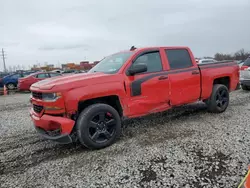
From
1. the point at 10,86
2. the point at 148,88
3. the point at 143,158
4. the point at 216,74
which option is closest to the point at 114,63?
the point at 148,88

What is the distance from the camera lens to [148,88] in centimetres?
458

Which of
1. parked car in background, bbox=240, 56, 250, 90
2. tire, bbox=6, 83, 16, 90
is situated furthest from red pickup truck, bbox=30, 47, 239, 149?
tire, bbox=6, 83, 16, 90

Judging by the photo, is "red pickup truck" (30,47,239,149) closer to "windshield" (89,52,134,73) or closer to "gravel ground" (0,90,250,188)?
"windshield" (89,52,134,73)

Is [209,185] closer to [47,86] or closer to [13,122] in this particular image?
[47,86]

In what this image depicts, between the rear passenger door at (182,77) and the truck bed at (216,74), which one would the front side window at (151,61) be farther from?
the truck bed at (216,74)

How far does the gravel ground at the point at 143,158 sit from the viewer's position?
3.00 metres

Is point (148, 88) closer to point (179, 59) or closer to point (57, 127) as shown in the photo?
point (179, 59)

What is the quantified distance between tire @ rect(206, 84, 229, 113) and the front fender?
3002 millimetres

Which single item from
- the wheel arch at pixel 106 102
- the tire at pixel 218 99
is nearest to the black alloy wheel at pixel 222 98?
the tire at pixel 218 99

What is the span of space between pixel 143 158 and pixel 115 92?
135cm

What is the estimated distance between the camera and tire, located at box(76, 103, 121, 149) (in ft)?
12.6

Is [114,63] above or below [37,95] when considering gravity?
above

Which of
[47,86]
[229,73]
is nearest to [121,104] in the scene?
[47,86]

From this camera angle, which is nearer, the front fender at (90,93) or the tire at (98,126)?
the front fender at (90,93)
